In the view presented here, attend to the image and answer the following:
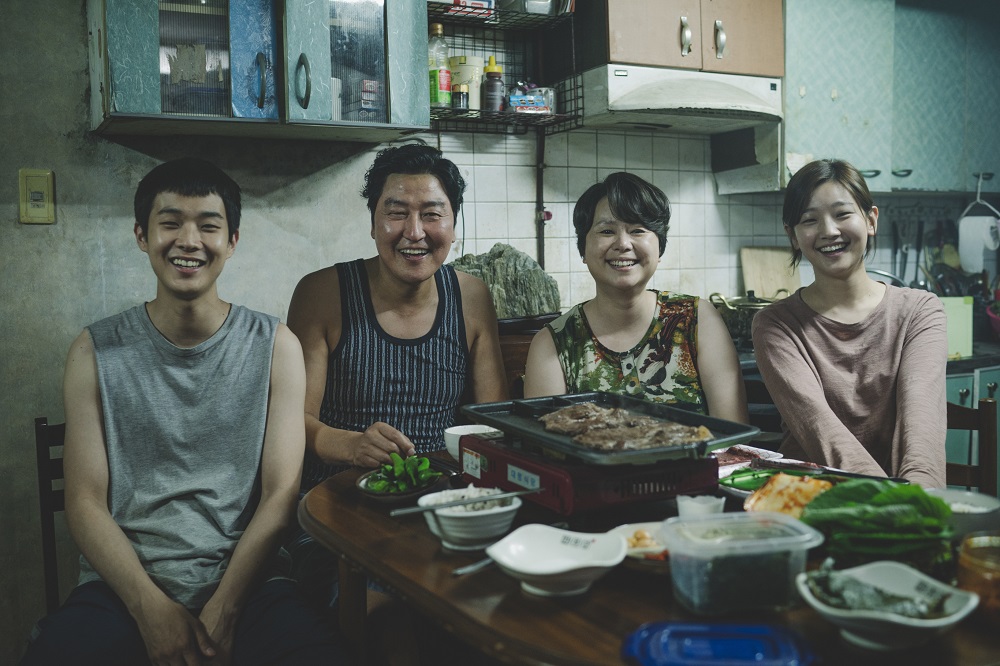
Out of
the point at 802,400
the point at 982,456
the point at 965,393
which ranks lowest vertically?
the point at 965,393

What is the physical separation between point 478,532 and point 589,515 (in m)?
0.19

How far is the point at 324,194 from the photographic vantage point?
301 centimetres

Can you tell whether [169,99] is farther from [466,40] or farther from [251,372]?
[466,40]

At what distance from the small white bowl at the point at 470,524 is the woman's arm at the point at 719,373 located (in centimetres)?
100

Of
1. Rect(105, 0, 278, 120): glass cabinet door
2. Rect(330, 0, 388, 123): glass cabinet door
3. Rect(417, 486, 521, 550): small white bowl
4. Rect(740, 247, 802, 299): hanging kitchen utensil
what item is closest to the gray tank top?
Rect(417, 486, 521, 550): small white bowl

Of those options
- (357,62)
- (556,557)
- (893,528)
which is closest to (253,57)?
(357,62)

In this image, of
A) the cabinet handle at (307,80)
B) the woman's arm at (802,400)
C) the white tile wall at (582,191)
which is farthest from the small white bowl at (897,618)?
the white tile wall at (582,191)

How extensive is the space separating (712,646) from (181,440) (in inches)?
48.9

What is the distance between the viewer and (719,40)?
10.8 feet

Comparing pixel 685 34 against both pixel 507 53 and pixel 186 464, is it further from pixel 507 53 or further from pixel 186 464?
pixel 186 464

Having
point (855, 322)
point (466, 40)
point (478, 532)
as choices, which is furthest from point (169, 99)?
point (855, 322)

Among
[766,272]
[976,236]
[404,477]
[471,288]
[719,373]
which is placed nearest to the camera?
[404,477]

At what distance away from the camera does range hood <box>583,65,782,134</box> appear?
10.1ft

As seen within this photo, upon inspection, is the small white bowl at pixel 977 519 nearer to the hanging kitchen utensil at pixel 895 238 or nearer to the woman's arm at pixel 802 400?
the woman's arm at pixel 802 400
